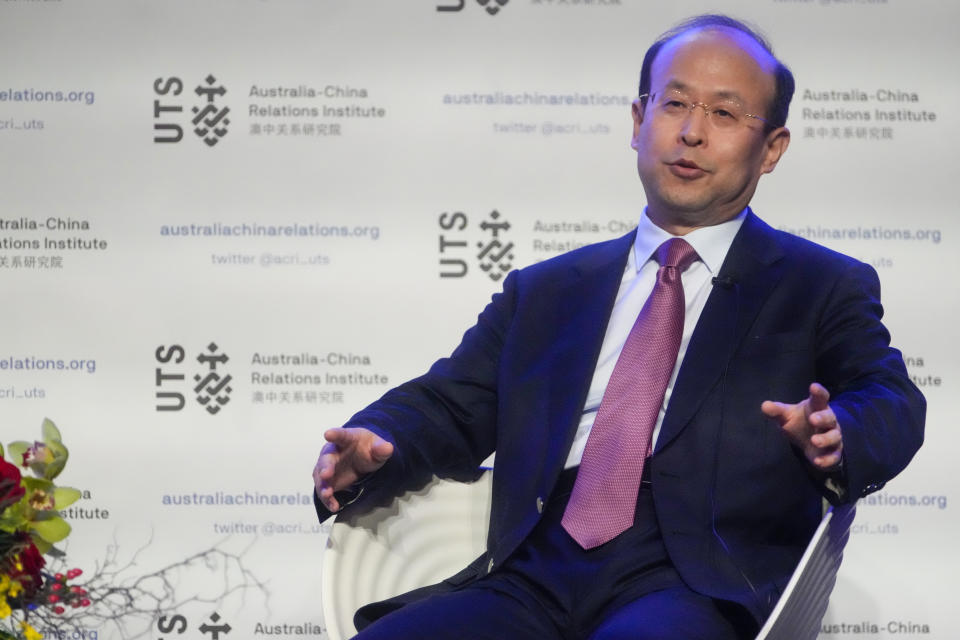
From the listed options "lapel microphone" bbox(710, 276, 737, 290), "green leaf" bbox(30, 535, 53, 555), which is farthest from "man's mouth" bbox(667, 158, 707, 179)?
"green leaf" bbox(30, 535, 53, 555)

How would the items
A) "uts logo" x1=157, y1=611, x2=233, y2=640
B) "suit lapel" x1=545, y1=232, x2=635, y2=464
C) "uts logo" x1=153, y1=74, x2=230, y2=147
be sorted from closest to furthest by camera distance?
"suit lapel" x1=545, y1=232, x2=635, y2=464, "uts logo" x1=157, y1=611, x2=233, y2=640, "uts logo" x1=153, y1=74, x2=230, y2=147

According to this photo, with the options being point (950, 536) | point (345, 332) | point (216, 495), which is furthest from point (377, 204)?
point (950, 536)

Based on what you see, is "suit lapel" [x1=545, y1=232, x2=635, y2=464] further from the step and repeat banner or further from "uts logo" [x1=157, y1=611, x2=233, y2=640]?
"uts logo" [x1=157, y1=611, x2=233, y2=640]

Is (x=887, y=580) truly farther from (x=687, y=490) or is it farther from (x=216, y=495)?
(x=216, y=495)

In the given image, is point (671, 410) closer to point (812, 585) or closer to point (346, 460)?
point (812, 585)

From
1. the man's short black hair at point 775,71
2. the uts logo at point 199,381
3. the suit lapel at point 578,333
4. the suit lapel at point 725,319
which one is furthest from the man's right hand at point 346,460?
the uts logo at point 199,381

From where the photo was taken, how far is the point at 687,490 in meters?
2.13

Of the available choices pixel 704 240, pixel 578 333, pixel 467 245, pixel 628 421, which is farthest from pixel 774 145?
pixel 467 245

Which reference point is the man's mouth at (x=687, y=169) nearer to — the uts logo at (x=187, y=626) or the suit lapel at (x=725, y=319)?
the suit lapel at (x=725, y=319)

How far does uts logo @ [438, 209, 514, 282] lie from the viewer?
3811 mm

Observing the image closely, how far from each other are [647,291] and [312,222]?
5.55 feet

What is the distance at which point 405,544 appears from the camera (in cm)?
232

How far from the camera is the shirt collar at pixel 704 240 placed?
7.89 feet

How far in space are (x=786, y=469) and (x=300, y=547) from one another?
2.06 metres
